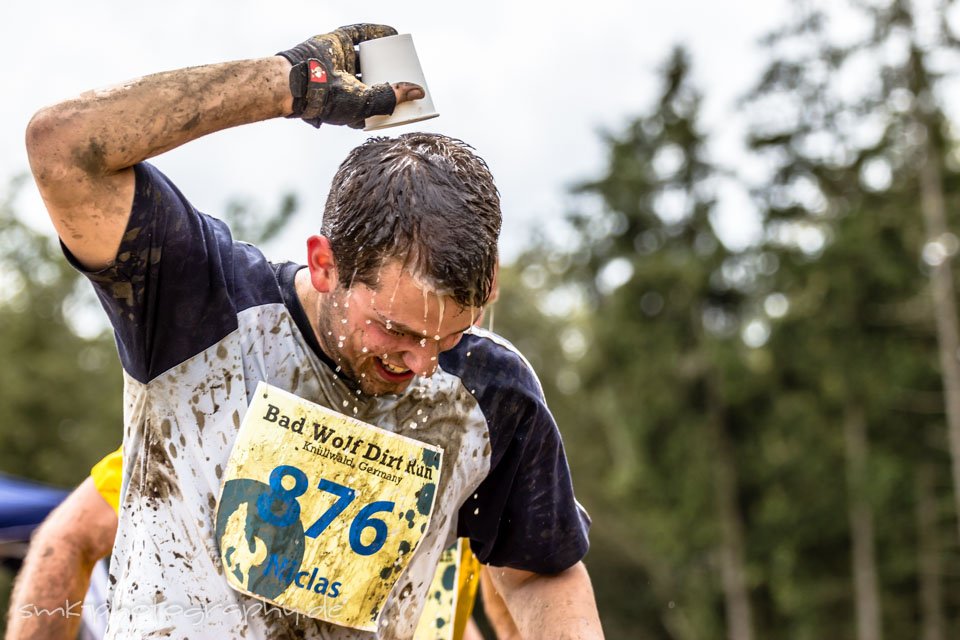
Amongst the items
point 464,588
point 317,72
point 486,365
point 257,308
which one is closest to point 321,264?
point 257,308

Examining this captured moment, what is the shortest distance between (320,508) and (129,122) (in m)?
0.98

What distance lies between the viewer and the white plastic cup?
2.57m

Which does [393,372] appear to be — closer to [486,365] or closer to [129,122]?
[486,365]

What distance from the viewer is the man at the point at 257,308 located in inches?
85.7

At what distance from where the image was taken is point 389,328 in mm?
2424

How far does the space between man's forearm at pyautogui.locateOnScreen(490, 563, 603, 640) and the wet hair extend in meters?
0.94

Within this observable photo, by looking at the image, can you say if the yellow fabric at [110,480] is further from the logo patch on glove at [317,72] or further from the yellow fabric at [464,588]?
the logo patch on glove at [317,72]

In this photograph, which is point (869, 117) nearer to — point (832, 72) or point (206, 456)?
point (832, 72)

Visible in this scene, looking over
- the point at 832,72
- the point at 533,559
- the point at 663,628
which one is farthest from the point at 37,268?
the point at 533,559

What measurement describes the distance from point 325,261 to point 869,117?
19.9 m

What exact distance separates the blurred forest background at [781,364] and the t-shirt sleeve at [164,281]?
63.7 feet

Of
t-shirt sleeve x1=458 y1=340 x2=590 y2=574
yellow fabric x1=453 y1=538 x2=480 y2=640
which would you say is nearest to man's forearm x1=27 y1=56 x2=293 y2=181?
t-shirt sleeve x1=458 y1=340 x2=590 y2=574

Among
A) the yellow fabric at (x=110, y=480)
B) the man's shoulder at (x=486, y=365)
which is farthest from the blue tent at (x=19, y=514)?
the man's shoulder at (x=486, y=365)

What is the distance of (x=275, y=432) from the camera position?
251 cm
